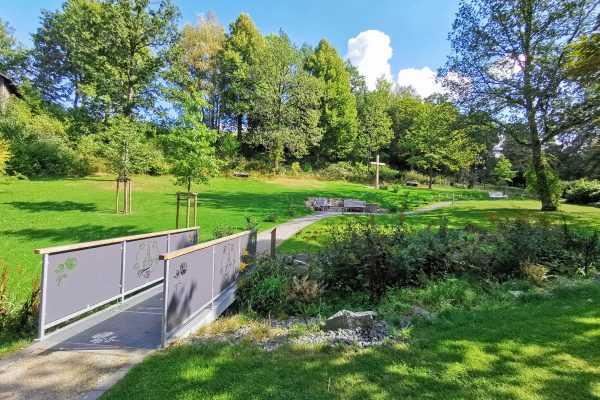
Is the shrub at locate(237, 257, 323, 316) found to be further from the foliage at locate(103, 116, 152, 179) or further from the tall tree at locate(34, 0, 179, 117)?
the tall tree at locate(34, 0, 179, 117)

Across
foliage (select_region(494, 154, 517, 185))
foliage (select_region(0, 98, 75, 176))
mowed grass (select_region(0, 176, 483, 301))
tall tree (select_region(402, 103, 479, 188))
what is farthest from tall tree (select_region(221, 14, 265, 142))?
foliage (select_region(494, 154, 517, 185))

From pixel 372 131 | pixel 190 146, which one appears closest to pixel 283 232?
pixel 190 146

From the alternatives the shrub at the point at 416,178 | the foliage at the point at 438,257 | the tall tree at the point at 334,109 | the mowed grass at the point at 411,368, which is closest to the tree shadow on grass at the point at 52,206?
the foliage at the point at 438,257

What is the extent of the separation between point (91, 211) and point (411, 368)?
13786 millimetres

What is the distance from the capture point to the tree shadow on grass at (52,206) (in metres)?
12.8

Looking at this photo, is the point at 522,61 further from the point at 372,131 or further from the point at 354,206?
the point at 372,131

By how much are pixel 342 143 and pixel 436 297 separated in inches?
1392

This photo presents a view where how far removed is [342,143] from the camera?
3959 cm

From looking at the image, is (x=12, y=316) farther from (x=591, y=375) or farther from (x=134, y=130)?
(x=134, y=130)

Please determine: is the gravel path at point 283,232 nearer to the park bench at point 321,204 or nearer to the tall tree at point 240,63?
the park bench at point 321,204

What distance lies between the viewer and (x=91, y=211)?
514 inches

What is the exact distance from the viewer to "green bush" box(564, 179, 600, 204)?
24.4 m

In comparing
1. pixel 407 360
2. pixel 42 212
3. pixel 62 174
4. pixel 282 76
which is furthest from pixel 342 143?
pixel 407 360

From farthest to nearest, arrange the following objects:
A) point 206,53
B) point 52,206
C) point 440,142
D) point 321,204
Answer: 1. point 206,53
2. point 440,142
3. point 321,204
4. point 52,206
